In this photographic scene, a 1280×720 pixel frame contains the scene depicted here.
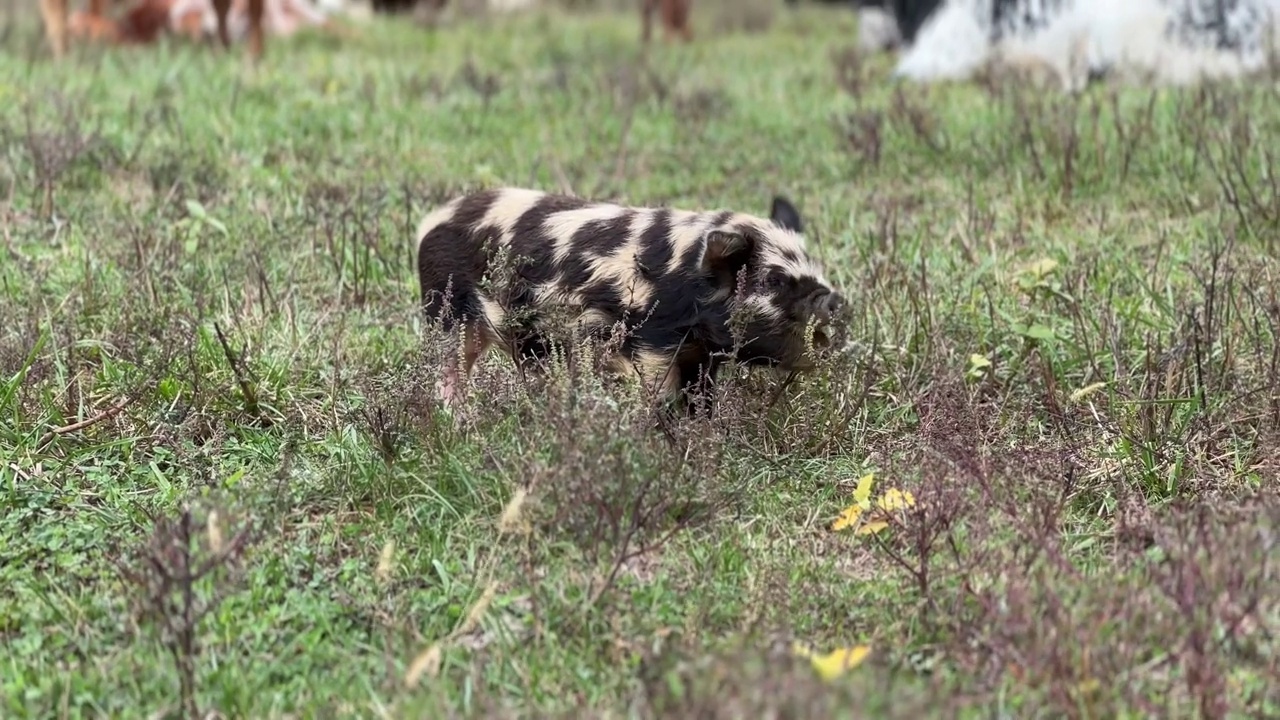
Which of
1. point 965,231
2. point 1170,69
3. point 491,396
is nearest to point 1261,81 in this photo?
point 1170,69

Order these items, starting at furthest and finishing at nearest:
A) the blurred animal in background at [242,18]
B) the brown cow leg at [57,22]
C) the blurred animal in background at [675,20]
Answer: the blurred animal in background at [675,20]
the blurred animal in background at [242,18]
the brown cow leg at [57,22]

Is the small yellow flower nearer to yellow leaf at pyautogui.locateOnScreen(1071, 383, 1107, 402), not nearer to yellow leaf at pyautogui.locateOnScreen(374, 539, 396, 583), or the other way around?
yellow leaf at pyautogui.locateOnScreen(1071, 383, 1107, 402)

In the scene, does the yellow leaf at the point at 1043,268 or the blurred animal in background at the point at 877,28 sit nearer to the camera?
the yellow leaf at the point at 1043,268

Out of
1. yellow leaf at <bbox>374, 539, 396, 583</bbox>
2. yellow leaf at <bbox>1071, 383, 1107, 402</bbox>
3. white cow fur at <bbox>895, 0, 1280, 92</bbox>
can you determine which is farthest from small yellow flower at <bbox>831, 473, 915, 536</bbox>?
white cow fur at <bbox>895, 0, 1280, 92</bbox>

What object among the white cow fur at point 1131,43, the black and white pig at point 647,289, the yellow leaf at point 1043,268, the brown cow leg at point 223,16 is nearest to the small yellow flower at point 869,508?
the black and white pig at point 647,289

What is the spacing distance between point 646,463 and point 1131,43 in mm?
6823

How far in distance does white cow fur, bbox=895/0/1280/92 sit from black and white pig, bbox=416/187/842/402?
5.20 metres

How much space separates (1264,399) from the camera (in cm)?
431

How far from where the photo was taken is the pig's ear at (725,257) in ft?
12.7

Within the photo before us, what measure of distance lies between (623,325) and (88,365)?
1.98 metres

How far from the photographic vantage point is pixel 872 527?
146 inches

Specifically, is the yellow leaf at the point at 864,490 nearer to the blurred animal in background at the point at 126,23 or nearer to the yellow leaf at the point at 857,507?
the yellow leaf at the point at 857,507

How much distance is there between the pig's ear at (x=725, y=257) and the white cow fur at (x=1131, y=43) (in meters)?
5.31

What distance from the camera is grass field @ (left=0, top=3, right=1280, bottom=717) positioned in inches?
119
